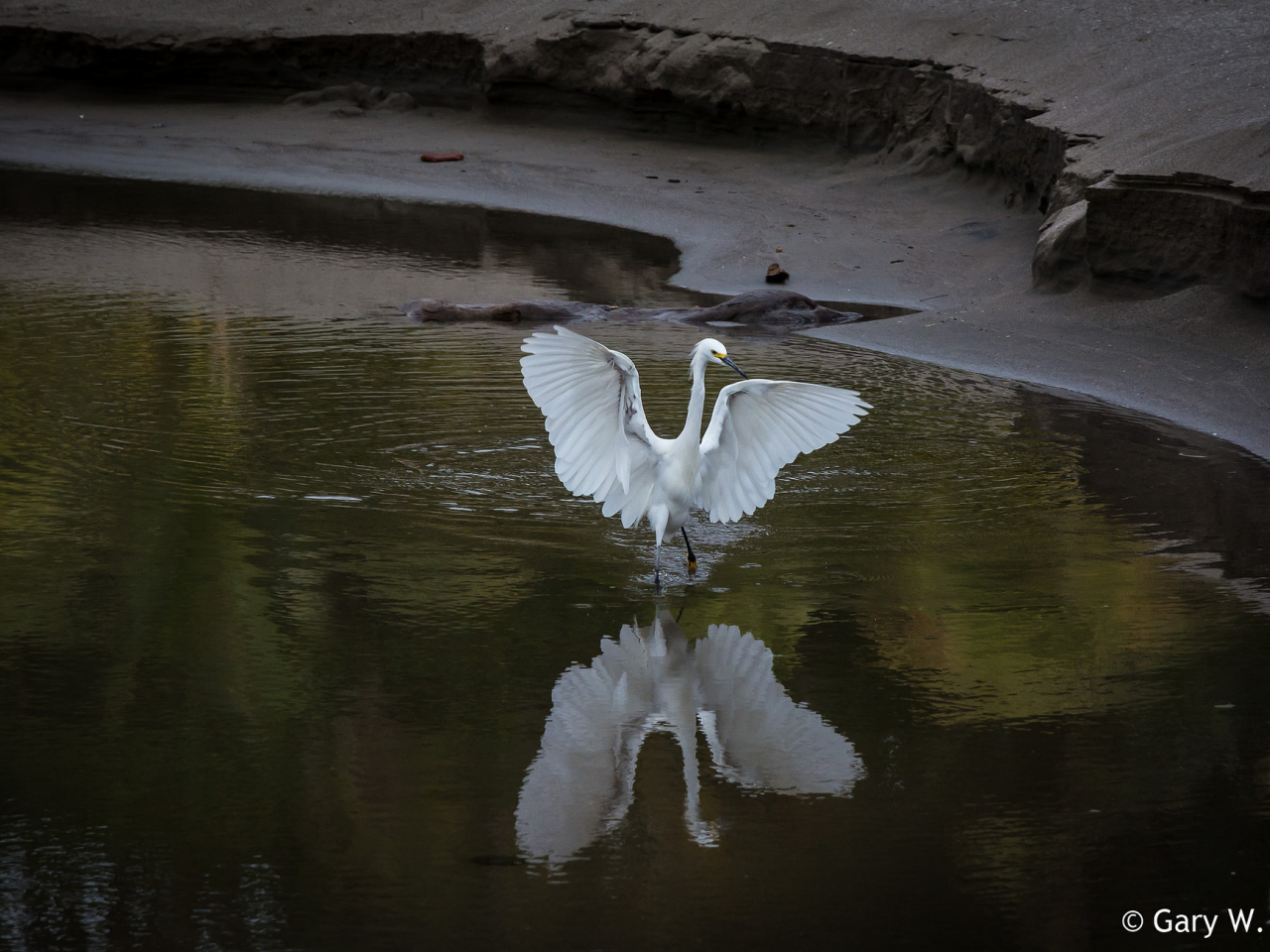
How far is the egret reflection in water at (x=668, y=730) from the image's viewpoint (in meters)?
3.89

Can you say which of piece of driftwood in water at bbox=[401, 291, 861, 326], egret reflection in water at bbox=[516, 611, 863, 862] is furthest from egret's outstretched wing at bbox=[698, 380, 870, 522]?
piece of driftwood in water at bbox=[401, 291, 861, 326]

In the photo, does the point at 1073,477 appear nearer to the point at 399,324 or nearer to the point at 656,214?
the point at 399,324

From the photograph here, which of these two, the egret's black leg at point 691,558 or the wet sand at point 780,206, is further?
the wet sand at point 780,206

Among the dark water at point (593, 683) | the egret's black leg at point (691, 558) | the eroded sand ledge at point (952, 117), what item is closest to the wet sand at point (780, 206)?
the eroded sand ledge at point (952, 117)

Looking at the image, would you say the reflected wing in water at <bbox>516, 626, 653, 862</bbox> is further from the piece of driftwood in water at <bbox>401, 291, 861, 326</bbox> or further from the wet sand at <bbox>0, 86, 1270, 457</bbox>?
the piece of driftwood in water at <bbox>401, 291, 861, 326</bbox>

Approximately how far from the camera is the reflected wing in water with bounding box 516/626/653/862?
379 centimetres

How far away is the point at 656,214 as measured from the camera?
15.1 m

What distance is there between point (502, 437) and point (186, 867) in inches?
166

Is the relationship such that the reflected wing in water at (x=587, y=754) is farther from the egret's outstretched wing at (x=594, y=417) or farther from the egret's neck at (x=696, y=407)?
the egret's neck at (x=696, y=407)

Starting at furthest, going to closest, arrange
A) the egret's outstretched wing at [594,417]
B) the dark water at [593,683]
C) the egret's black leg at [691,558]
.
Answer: the egret's black leg at [691,558] → the egret's outstretched wing at [594,417] → the dark water at [593,683]

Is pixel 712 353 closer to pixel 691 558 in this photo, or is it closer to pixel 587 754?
pixel 691 558

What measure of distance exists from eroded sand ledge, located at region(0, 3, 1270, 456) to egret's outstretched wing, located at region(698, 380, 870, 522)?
9.78 ft

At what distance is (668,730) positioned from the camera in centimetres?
445

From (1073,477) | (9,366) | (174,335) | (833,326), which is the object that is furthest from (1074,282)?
(9,366)
